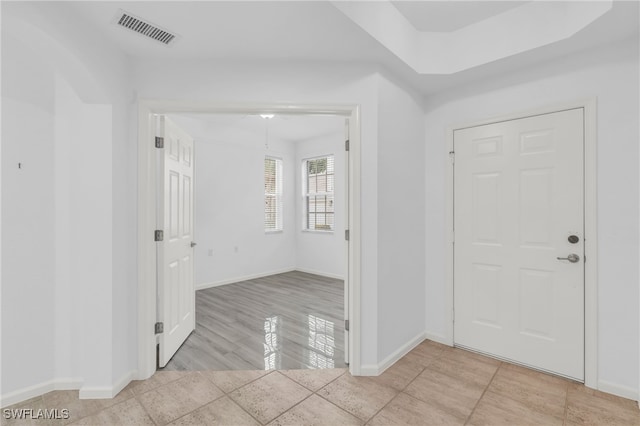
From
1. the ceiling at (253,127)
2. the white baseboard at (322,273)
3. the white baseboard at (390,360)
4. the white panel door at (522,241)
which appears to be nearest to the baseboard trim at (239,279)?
the white baseboard at (322,273)

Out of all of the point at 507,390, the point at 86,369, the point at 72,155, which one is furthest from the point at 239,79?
the point at 507,390

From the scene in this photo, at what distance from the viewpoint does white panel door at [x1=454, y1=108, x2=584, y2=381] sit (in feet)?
7.38

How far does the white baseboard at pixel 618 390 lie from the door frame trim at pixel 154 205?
1730 millimetres

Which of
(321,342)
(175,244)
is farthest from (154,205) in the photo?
(321,342)

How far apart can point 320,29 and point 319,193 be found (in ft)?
13.7

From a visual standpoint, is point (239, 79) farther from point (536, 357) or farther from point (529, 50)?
point (536, 357)

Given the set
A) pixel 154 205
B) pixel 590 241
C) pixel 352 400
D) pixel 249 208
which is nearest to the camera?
pixel 352 400

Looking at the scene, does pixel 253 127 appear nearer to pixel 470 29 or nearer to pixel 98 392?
pixel 470 29

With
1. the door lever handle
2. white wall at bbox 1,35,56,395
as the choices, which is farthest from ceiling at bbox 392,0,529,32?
white wall at bbox 1,35,56,395

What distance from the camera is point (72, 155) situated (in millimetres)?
2076

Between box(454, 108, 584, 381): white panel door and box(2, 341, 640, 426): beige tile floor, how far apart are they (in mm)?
Result: 303

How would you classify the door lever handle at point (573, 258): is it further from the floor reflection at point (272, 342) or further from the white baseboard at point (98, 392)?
the white baseboard at point (98, 392)

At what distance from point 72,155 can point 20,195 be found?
15.7 inches

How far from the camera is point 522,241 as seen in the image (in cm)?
247
